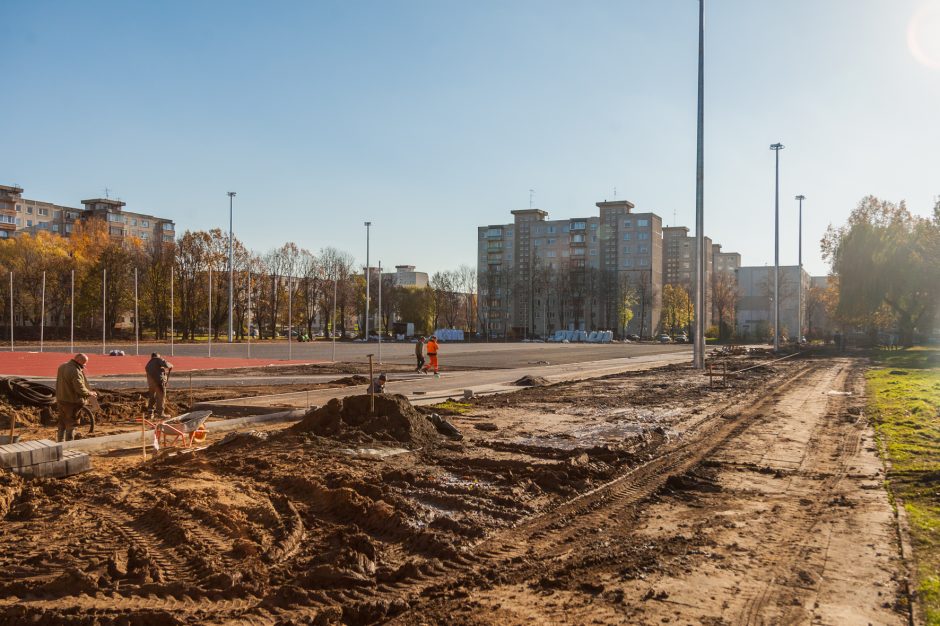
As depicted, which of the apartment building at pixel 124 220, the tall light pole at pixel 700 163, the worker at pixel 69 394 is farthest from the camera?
the apartment building at pixel 124 220

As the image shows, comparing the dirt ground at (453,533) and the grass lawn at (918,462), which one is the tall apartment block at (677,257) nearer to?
the grass lawn at (918,462)

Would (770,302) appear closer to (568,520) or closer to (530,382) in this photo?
(530,382)

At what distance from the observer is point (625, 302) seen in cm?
11656

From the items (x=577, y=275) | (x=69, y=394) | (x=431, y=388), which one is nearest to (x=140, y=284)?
(x=431, y=388)

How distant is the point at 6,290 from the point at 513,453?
71.9 m

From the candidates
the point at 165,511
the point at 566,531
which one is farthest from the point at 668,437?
the point at 165,511

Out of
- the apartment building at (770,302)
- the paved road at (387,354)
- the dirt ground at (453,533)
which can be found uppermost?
the apartment building at (770,302)

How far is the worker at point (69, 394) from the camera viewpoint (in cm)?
1213

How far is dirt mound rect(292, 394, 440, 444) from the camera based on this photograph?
1216cm

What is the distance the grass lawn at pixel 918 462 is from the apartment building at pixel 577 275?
97276mm

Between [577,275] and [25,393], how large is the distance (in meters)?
111

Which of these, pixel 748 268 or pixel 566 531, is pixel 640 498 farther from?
pixel 748 268

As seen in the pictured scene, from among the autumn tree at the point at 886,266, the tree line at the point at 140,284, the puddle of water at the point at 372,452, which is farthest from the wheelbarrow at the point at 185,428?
the autumn tree at the point at 886,266

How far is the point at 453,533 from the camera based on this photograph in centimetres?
680
